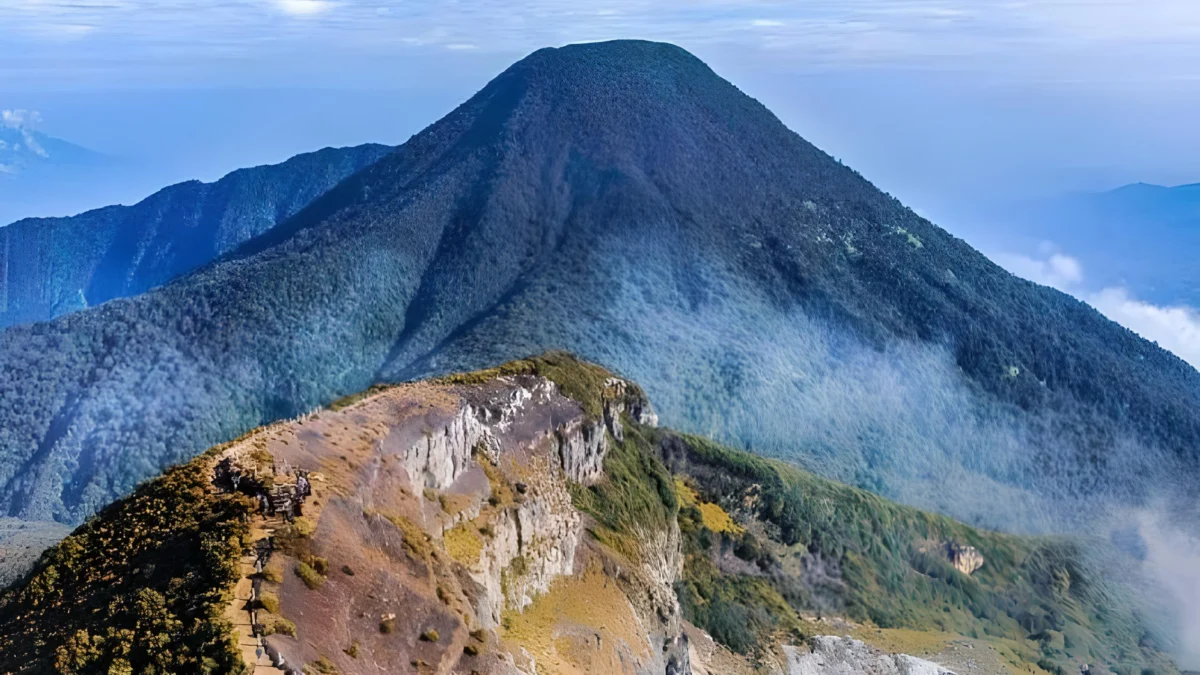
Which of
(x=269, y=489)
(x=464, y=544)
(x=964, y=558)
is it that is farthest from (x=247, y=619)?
(x=964, y=558)

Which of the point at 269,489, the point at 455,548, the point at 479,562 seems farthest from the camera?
the point at 479,562

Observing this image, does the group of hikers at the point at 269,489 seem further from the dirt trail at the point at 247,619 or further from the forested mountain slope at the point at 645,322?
the forested mountain slope at the point at 645,322

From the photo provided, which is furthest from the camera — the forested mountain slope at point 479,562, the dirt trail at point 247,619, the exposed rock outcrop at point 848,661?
the exposed rock outcrop at point 848,661

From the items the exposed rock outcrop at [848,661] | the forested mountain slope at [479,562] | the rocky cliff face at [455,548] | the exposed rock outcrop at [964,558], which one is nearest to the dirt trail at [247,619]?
the forested mountain slope at [479,562]

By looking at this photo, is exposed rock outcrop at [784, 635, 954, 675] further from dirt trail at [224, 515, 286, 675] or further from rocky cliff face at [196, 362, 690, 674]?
dirt trail at [224, 515, 286, 675]

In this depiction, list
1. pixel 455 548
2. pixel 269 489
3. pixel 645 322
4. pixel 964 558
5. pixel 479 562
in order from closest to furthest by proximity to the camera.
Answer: pixel 269 489 < pixel 455 548 < pixel 479 562 < pixel 964 558 < pixel 645 322

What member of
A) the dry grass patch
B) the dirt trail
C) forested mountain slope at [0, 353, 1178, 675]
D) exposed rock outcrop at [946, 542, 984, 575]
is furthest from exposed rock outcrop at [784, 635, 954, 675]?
the dirt trail

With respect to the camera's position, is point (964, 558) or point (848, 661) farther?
point (964, 558)

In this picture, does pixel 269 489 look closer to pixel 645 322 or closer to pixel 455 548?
pixel 455 548

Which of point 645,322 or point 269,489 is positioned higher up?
point 269,489
